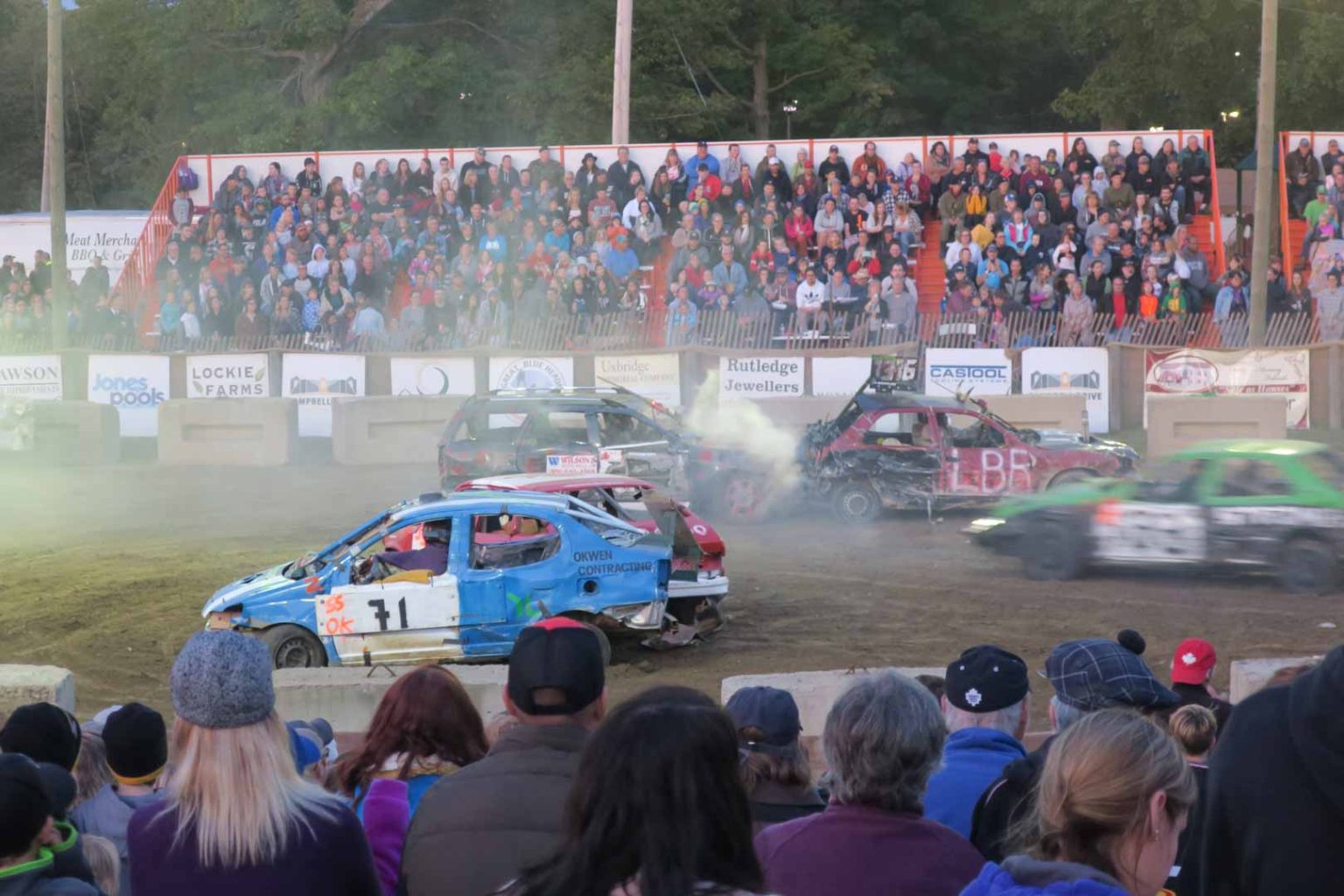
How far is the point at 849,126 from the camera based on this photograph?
46.9 meters

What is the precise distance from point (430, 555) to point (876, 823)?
9.42m

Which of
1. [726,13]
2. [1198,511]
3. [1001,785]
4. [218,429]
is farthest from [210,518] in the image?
[726,13]

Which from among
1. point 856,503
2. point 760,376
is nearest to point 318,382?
point 760,376

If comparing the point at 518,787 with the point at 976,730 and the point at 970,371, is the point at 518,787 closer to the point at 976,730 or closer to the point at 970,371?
the point at 976,730

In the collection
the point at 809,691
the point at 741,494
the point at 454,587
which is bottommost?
the point at 809,691

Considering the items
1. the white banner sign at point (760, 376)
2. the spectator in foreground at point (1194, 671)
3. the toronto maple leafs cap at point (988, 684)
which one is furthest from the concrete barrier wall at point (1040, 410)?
the toronto maple leafs cap at point (988, 684)

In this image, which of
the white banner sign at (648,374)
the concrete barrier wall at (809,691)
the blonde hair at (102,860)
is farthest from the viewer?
the white banner sign at (648,374)

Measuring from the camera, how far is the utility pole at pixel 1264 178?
2508 centimetres

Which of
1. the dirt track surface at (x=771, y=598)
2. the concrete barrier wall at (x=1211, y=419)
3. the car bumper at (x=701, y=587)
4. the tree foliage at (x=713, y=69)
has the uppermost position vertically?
the tree foliage at (x=713, y=69)

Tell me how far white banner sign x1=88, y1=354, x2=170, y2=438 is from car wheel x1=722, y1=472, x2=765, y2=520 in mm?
12279

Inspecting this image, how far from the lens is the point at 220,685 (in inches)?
146

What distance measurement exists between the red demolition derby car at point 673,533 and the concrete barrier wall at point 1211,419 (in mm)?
10981

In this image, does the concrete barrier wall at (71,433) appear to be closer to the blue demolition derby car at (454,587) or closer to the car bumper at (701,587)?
the blue demolition derby car at (454,587)

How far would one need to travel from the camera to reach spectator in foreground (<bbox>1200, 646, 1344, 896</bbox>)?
10.5 feet
